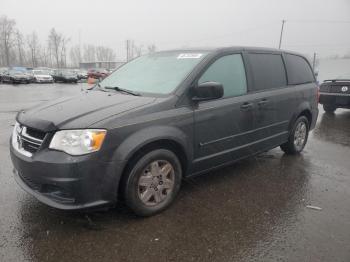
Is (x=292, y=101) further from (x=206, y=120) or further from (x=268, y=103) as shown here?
(x=206, y=120)

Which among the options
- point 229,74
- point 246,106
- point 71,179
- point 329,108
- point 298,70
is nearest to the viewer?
point 71,179

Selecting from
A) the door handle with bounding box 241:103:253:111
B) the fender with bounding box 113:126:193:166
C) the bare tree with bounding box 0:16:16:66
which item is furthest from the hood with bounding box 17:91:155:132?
the bare tree with bounding box 0:16:16:66

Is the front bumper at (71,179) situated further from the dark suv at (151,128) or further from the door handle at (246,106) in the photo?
the door handle at (246,106)

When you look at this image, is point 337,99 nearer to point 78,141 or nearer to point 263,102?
point 263,102

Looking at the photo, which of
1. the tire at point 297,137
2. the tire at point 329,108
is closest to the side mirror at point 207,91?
the tire at point 297,137

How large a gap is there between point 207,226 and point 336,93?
9.00 m

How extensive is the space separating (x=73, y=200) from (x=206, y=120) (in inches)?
66.5

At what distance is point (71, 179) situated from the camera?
270cm

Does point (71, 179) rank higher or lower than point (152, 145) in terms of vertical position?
lower

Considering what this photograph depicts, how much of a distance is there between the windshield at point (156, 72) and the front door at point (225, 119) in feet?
0.87

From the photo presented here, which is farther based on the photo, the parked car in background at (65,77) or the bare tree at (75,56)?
the bare tree at (75,56)

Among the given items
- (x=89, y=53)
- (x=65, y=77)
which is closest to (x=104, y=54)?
(x=89, y=53)

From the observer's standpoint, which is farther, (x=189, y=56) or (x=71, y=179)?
(x=189, y=56)

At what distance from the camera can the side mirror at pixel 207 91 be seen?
3.33 m
